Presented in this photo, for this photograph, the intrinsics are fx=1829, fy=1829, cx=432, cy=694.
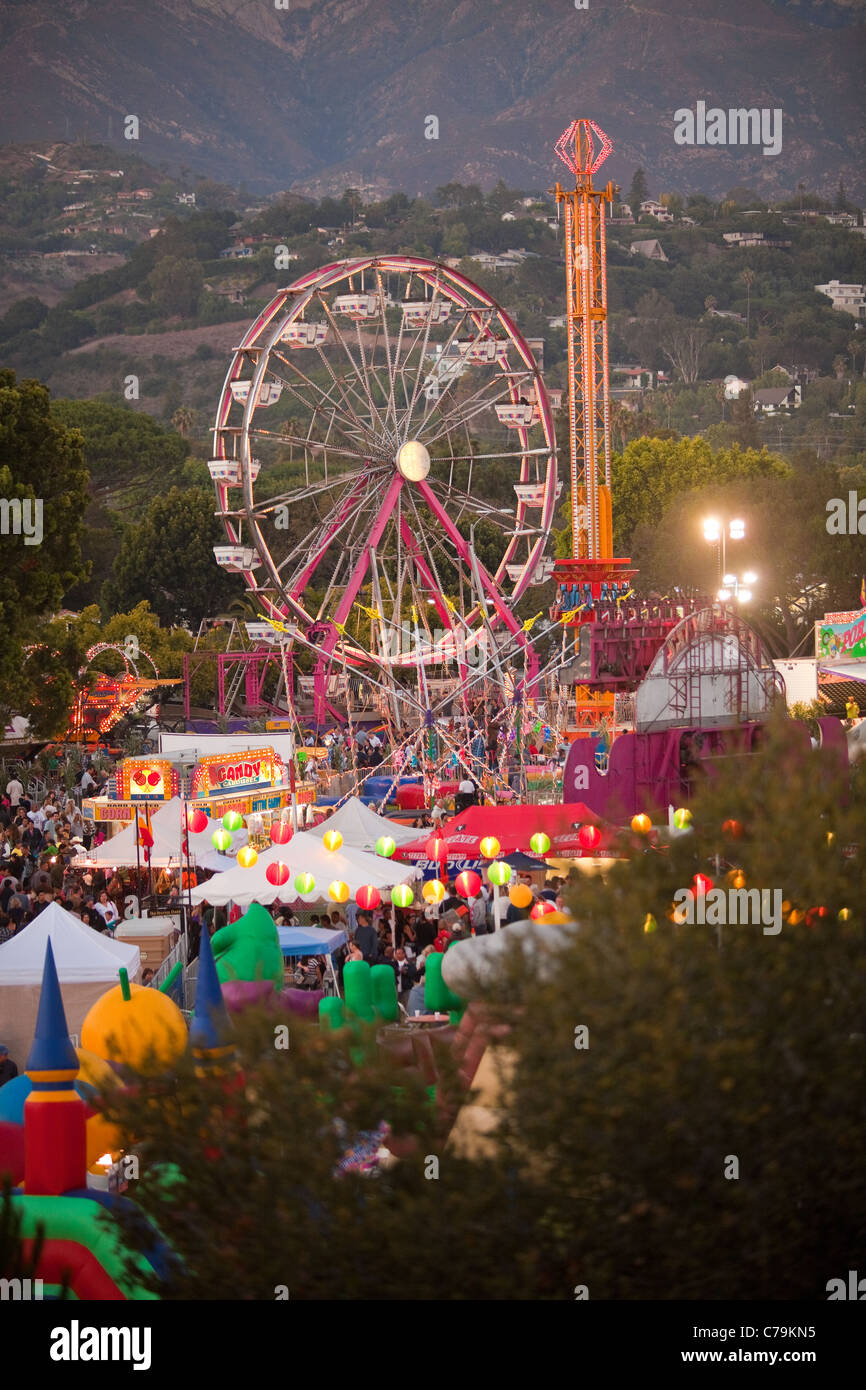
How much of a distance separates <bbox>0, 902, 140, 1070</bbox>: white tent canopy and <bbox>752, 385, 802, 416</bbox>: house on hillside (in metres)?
→ 139

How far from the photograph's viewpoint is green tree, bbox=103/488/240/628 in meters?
77.7

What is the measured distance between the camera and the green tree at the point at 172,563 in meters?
77.7

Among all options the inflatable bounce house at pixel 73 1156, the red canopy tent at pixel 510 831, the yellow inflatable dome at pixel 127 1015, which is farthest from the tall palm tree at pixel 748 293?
the inflatable bounce house at pixel 73 1156

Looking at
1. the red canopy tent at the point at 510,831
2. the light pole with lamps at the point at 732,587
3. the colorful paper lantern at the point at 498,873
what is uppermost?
the light pole with lamps at the point at 732,587

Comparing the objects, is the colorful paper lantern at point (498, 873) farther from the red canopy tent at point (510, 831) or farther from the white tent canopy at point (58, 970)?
the white tent canopy at point (58, 970)

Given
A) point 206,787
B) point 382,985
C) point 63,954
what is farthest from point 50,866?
point 382,985

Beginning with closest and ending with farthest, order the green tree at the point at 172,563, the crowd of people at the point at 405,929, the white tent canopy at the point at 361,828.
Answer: the crowd of people at the point at 405,929, the white tent canopy at the point at 361,828, the green tree at the point at 172,563

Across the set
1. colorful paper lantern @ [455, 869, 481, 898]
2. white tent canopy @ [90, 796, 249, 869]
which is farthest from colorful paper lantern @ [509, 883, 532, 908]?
white tent canopy @ [90, 796, 249, 869]

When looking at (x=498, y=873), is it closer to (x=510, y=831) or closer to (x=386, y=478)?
(x=510, y=831)

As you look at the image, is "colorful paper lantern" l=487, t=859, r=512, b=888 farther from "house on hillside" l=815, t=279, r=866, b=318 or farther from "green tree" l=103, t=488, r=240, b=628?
"house on hillside" l=815, t=279, r=866, b=318

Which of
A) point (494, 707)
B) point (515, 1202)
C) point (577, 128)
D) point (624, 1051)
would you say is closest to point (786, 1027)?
point (624, 1051)

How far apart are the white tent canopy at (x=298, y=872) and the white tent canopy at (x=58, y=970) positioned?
4150mm

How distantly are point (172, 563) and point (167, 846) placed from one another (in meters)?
53.7

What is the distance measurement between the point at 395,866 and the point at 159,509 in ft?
192
